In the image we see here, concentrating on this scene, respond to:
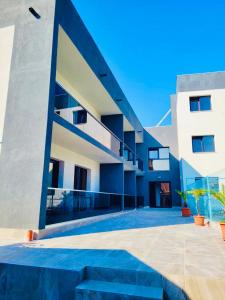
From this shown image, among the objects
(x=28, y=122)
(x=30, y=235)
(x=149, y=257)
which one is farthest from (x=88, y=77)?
(x=149, y=257)

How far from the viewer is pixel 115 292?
263cm

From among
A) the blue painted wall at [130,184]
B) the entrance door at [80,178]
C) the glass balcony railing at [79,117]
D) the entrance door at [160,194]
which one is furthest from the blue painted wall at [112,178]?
the entrance door at [160,194]

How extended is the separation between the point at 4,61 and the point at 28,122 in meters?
2.66

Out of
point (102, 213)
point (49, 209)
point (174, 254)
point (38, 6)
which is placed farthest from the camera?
point (102, 213)

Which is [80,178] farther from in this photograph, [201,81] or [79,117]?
[201,81]

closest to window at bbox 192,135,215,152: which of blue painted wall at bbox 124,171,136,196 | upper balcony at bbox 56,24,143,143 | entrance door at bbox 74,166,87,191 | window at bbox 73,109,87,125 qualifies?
blue painted wall at bbox 124,171,136,196

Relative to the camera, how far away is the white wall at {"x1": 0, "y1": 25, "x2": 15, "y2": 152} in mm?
6559

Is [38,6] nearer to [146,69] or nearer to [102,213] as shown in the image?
[102,213]

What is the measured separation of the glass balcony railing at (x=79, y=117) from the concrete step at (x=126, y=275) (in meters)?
5.14

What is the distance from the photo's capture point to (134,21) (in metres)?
12.1

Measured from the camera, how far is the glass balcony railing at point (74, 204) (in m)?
6.38

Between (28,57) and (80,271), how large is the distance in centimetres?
605

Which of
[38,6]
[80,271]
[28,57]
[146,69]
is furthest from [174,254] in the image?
[146,69]

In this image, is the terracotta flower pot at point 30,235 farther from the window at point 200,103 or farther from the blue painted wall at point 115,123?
the window at point 200,103
